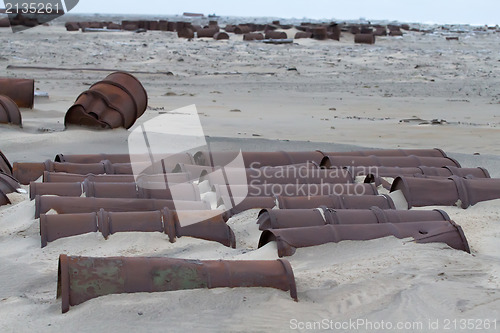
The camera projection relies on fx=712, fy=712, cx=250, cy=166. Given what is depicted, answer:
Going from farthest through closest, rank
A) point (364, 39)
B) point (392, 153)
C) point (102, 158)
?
point (364, 39) < point (392, 153) < point (102, 158)

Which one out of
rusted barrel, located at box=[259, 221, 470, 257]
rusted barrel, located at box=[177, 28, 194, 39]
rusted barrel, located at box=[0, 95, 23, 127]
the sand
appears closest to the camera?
the sand

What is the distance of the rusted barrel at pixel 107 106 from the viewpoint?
8.10m

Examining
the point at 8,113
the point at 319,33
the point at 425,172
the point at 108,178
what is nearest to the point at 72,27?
the point at 319,33

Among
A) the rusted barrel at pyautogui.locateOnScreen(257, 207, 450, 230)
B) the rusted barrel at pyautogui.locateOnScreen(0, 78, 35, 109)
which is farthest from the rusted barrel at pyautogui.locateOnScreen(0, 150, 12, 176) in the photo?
the rusted barrel at pyautogui.locateOnScreen(0, 78, 35, 109)

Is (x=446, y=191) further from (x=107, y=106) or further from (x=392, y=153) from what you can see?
(x=107, y=106)

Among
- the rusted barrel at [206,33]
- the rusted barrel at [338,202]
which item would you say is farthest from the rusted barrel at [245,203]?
the rusted barrel at [206,33]

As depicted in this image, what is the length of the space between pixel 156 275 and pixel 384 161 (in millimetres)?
3333

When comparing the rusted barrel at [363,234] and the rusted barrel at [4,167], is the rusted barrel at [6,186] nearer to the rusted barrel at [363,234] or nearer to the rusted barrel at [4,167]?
the rusted barrel at [4,167]

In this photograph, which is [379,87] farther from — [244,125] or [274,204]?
[274,204]

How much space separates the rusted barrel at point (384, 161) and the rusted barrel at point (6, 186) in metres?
2.49

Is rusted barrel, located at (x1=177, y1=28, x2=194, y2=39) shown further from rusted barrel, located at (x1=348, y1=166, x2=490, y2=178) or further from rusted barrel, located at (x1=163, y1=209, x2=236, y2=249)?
rusted barrel, located at (x1=163, y1=209, x2=236, y2=249)

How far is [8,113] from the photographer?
8.33 meters

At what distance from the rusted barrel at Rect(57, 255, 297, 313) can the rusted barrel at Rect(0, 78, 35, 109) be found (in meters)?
7.14

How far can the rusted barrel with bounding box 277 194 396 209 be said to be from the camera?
4594 mm
